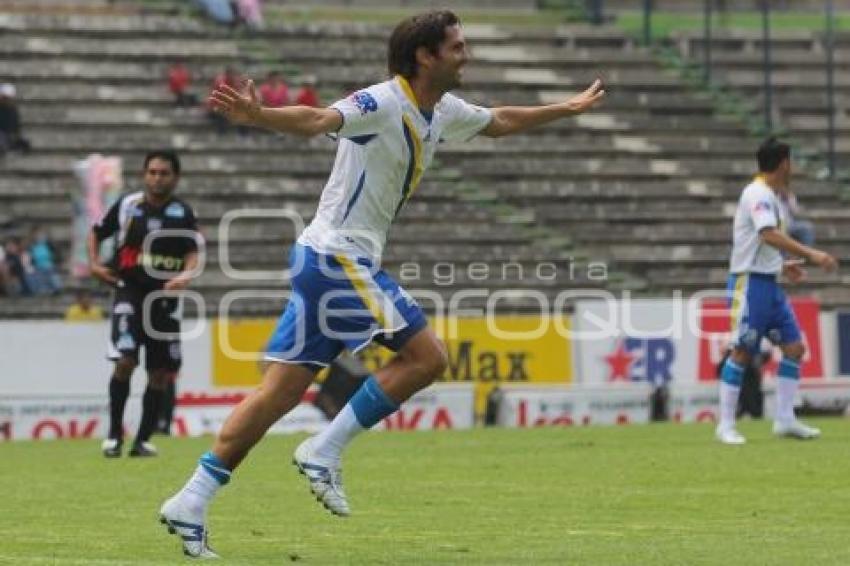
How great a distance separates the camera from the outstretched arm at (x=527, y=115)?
39.0 feet

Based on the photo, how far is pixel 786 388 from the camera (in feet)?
68.0

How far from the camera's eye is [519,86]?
125ft

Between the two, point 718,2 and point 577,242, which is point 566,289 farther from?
point 718,2

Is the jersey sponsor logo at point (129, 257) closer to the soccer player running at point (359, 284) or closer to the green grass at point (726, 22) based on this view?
the soccer player running at point (359, 284)

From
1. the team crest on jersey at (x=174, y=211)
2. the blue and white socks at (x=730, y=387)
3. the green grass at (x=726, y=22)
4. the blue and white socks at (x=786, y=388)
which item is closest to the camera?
the team crest on jersey at (x=174, y=211)

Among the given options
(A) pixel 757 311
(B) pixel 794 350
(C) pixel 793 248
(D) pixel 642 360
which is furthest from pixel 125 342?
(D) pixel 642 360

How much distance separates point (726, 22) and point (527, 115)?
30581 mm

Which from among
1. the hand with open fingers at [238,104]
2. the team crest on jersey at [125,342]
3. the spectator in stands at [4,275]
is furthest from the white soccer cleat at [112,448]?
Result: the spectator in stands at [4,275]

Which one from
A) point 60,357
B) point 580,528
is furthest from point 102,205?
point 580,528

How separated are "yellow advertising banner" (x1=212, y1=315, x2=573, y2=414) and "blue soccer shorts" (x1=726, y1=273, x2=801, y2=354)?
293 inches

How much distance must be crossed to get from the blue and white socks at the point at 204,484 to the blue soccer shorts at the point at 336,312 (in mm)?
534

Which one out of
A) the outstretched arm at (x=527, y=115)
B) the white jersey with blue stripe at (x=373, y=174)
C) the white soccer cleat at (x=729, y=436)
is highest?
the outstretched arm at (x=527, y=115)

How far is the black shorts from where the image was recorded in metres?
18.9

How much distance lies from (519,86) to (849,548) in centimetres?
2792
